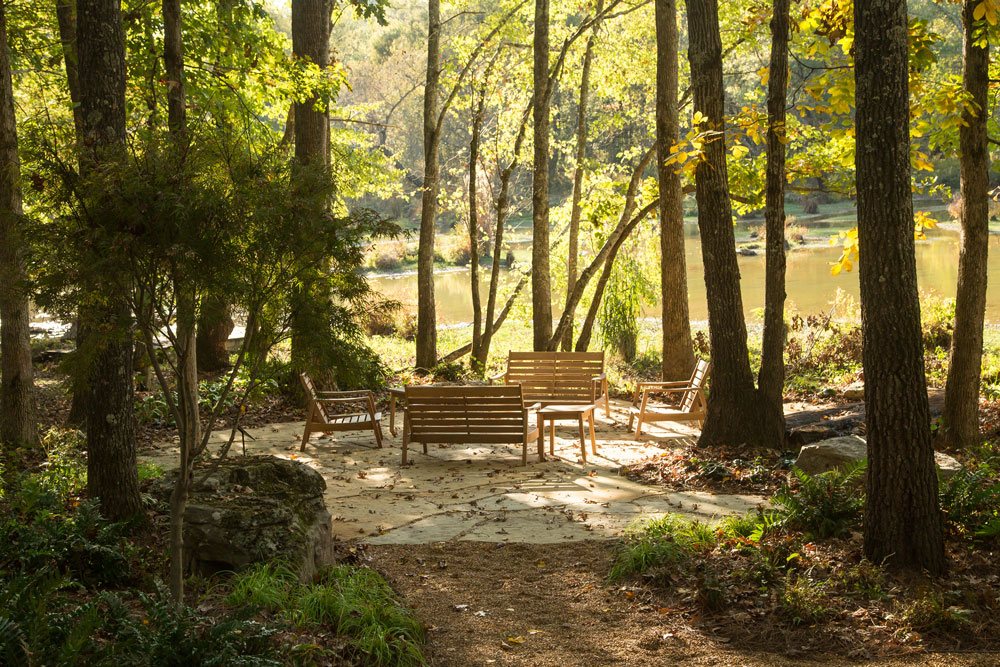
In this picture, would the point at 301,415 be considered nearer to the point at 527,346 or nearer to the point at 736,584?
the point at 736,584

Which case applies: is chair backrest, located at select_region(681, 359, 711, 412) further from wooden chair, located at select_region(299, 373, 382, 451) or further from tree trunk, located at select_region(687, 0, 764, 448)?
wooden chair, located at select_region(299, 373, 382, 451)

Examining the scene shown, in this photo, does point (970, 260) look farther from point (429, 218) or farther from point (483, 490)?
point (429, 218)

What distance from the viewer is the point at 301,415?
36.1 ft

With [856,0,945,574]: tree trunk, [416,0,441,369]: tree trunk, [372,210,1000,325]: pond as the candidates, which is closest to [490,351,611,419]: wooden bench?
[416,0,441,369]: tree trunk

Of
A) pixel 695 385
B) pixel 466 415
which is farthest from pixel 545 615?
pixel 695 385

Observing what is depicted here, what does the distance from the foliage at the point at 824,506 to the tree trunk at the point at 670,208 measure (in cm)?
513

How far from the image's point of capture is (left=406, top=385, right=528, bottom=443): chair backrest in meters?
8.31

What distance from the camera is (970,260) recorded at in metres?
7.44

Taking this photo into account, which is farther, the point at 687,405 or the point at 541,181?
the point at 541,181

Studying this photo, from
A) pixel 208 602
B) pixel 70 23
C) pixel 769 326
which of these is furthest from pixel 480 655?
pixel 70 23

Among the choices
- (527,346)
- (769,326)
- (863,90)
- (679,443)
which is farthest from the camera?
(527,346)

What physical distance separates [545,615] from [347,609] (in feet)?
3.77

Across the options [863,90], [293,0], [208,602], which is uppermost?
[293,0]

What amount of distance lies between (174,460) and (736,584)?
5.85 m
